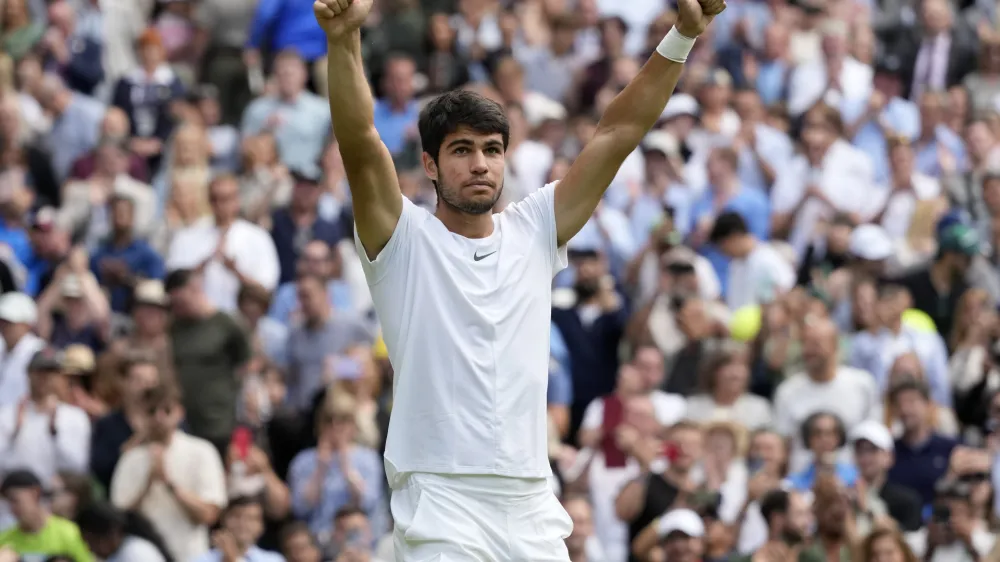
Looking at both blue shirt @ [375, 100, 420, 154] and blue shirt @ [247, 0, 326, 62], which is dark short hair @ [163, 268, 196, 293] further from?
blue shirt @ [247, 0, 326, 62]

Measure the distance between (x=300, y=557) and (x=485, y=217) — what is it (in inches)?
198

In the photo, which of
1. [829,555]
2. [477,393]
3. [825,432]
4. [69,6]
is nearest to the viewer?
[477,393]

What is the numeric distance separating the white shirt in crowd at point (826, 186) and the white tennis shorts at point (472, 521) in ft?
29.5

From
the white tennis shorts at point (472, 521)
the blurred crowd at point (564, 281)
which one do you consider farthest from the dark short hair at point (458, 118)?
the blurred crowd at point (564, 281)

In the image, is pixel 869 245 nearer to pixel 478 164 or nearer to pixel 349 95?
pixel 478 164

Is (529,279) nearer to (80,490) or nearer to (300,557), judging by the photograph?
(300,557)

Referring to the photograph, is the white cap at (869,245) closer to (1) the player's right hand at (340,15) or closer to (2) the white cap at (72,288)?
(2) the white cap at (72,288)

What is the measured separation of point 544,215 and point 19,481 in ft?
18.3

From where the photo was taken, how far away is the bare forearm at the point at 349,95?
593 cm

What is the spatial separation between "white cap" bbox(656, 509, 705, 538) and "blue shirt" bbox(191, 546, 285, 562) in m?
2.06

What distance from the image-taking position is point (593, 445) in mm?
11922

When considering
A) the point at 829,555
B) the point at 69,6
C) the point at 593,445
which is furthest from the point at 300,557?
the point at 69,6

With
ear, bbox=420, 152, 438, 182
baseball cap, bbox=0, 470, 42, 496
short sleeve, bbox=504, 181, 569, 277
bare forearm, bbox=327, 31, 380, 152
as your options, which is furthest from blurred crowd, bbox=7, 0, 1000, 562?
bare forearm, bbox=327, 31, 380, 152

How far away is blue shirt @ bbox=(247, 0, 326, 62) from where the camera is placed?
54.3ft
